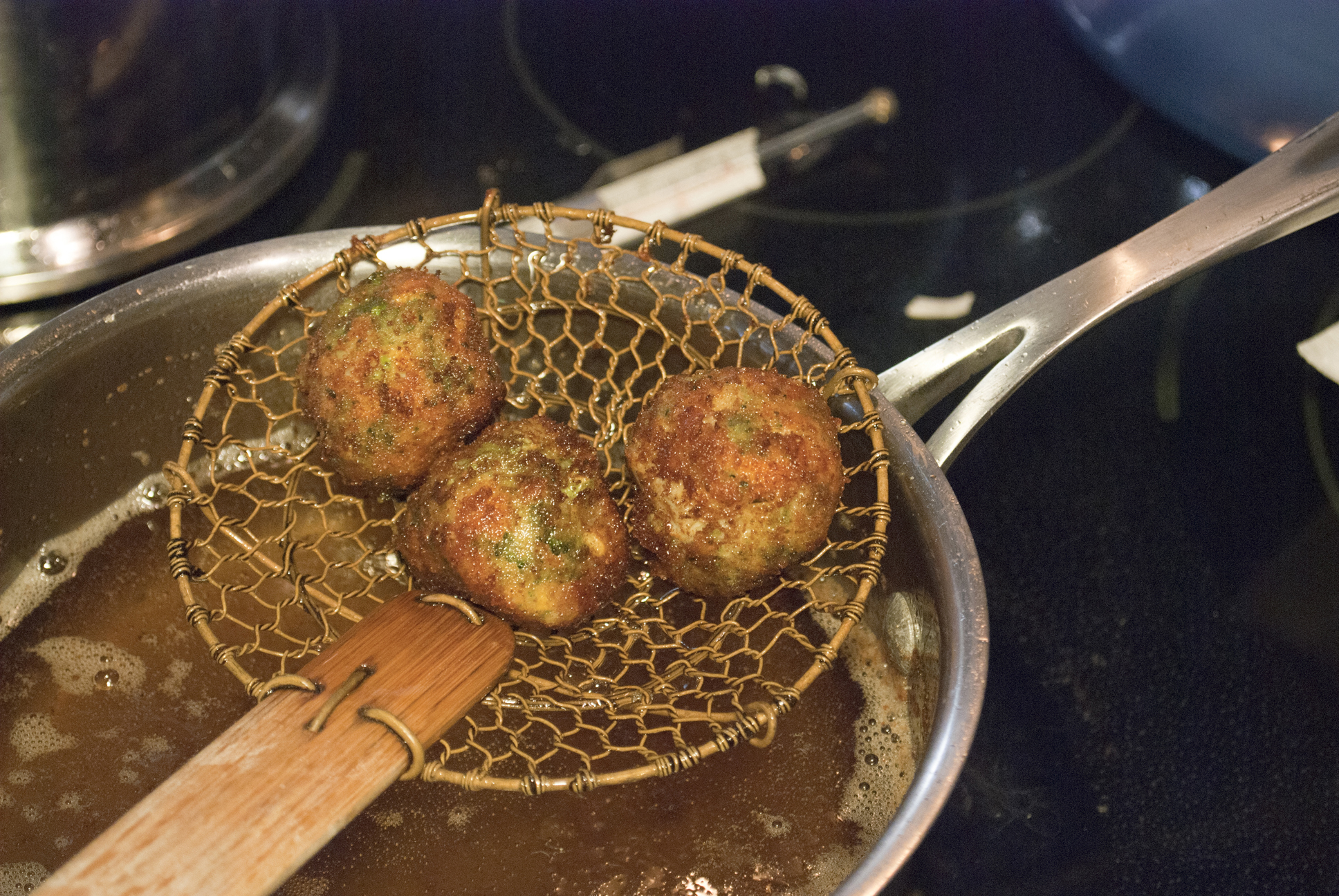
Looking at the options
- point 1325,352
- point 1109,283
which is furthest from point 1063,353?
point 1109,283

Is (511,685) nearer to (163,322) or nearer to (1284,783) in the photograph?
(163,322)

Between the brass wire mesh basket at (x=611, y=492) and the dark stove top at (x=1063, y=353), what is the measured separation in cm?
26

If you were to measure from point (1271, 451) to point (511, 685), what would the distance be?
0.95m

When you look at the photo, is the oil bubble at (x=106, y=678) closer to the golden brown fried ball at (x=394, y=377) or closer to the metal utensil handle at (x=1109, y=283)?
the golden brown fried ball at (x=394, y=377)

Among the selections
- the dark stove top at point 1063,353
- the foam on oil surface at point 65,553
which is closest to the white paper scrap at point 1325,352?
the dark stove top at point 1063,353

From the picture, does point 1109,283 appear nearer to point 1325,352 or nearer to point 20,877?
point 1325,352

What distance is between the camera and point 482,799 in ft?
3.11

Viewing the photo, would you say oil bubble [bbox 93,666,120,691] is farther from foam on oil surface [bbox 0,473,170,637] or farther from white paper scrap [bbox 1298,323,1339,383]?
white paper scrap [bbox 1298,323,1339,383]

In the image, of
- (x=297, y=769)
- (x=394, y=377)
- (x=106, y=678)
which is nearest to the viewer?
(x=297, y=769)

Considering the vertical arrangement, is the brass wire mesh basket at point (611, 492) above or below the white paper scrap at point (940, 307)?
above

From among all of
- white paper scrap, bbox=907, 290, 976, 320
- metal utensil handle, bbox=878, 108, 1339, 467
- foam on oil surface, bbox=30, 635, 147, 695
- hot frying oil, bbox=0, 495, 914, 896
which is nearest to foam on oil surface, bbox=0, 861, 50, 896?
hot frying oil, bbox=0, 495, 914, 896

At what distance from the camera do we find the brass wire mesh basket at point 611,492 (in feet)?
2.99

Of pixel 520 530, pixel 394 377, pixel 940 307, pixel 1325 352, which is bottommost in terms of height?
pixel 1325 352

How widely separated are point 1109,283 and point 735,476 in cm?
42
